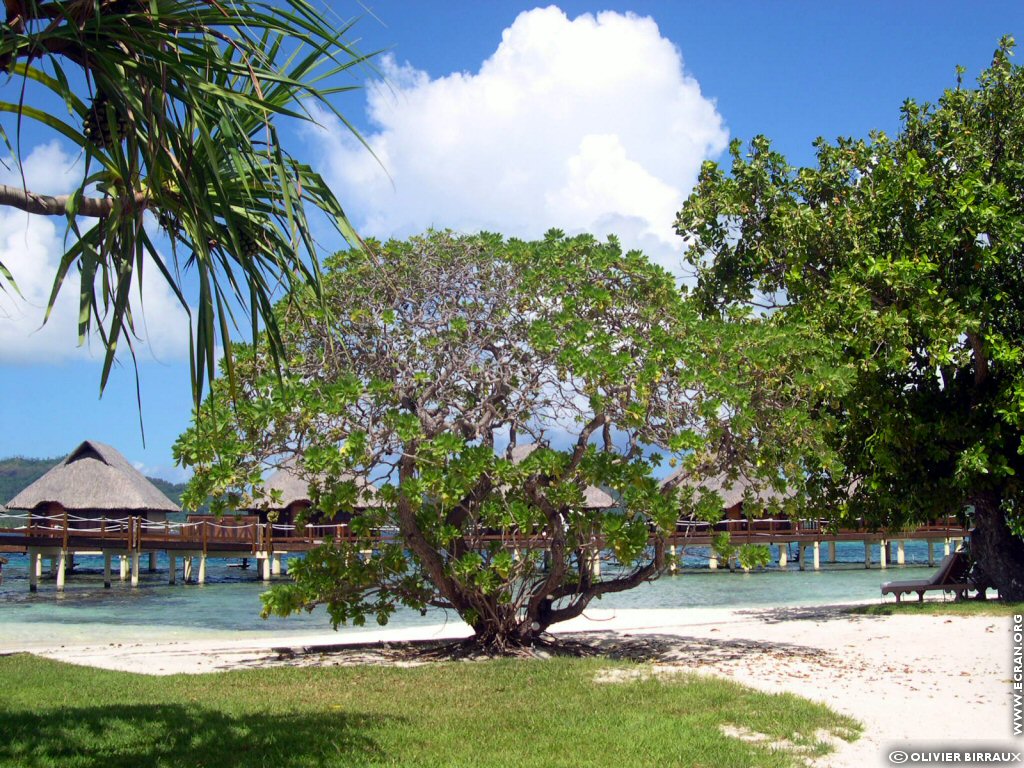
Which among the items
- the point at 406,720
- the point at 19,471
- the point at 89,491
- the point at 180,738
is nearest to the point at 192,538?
the point at 89,491

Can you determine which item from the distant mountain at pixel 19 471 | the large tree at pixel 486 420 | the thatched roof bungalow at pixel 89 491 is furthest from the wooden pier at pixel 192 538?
the distant mountain at pixel 19 471

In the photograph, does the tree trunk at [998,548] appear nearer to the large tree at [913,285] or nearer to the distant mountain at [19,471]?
the large tree at [913,285]

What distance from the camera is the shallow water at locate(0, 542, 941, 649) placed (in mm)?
19344

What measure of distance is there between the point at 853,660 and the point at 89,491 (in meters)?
34.2

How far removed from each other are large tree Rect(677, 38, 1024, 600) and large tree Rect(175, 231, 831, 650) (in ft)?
12.5

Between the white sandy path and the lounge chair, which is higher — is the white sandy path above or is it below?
below

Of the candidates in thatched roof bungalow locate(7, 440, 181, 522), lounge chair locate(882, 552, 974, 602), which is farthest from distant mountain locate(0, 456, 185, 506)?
lounge chair locate(882, 552, 974, 602)

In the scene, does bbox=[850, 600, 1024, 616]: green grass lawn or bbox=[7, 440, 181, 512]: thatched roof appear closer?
bbox=[850, 600, 1024, 616]: green grass lawn

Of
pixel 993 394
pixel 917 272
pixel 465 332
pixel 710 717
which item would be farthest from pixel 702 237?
pixel 710 717

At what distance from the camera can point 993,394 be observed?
15188 mm

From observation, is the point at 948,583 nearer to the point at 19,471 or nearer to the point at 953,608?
the point at 953,608

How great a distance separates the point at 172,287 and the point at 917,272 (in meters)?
11.6

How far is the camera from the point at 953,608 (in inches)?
583

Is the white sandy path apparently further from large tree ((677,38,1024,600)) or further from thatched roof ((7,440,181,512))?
thatched roof ((7,440,181,512))
